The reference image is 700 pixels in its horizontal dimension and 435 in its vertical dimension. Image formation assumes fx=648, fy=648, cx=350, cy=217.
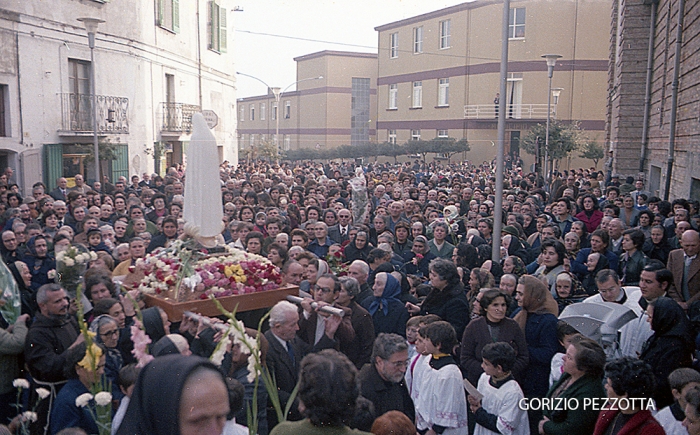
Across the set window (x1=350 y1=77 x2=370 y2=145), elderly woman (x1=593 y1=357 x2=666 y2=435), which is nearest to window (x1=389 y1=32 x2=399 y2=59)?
window (x1=350 y1=77 x2=370 y2=145)

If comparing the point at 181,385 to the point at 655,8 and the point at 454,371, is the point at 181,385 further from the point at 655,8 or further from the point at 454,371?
the point at 655,8

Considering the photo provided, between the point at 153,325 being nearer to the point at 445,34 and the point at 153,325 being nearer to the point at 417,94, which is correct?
the point at 445,34

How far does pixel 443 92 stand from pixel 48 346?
1526 inches

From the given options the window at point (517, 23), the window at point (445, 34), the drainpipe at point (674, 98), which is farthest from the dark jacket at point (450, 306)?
the window at point (445, 34)

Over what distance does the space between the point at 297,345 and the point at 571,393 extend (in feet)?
7.03

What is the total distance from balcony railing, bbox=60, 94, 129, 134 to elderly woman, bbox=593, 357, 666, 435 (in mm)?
17850

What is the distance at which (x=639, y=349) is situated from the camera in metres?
5.41

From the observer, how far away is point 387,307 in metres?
6.38

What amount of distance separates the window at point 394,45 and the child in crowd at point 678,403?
43.0 metres

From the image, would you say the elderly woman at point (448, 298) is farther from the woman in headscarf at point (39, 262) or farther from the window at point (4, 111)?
the window at point (4, 111)

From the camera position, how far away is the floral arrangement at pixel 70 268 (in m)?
6.36

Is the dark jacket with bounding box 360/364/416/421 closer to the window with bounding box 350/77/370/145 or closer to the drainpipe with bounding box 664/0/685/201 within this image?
the drainpipe with bounding box 664/0/685/201

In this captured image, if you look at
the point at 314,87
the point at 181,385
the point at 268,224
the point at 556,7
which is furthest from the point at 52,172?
the point at 314,87

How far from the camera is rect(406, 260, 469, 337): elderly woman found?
6.24 meters
